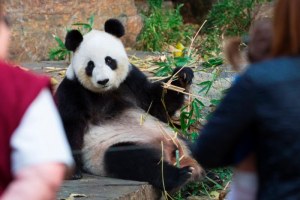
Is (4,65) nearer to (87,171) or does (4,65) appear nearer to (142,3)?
(87,171)

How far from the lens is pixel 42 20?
970cm

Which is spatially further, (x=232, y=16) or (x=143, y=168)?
(x=232, y=16)

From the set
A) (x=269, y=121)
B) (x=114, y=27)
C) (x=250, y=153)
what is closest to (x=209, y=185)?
(x=114, y=27)

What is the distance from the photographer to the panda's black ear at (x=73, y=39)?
628cm

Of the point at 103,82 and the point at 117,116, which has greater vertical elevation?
the point at 103,82

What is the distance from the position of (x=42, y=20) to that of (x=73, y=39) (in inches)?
137

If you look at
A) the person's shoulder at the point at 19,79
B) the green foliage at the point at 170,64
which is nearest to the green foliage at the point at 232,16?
the green foliage at the point at 170,64

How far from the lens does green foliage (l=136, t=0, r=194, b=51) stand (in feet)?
34.8

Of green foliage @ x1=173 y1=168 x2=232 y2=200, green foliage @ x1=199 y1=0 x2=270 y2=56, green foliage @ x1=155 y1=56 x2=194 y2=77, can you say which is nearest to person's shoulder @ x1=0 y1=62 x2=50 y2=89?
green foliage @ x1=173 y1=168 x2=232 y2=200

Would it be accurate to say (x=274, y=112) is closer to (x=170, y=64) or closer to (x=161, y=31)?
(x=170, y=64)

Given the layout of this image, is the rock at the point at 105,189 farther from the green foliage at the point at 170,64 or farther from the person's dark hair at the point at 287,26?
the person's dark hair at the point at 287,26

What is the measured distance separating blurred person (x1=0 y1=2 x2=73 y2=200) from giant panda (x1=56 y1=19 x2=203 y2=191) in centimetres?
369

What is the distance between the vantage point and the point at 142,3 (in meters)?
12.9

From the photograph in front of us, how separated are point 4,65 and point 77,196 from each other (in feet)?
10.0
